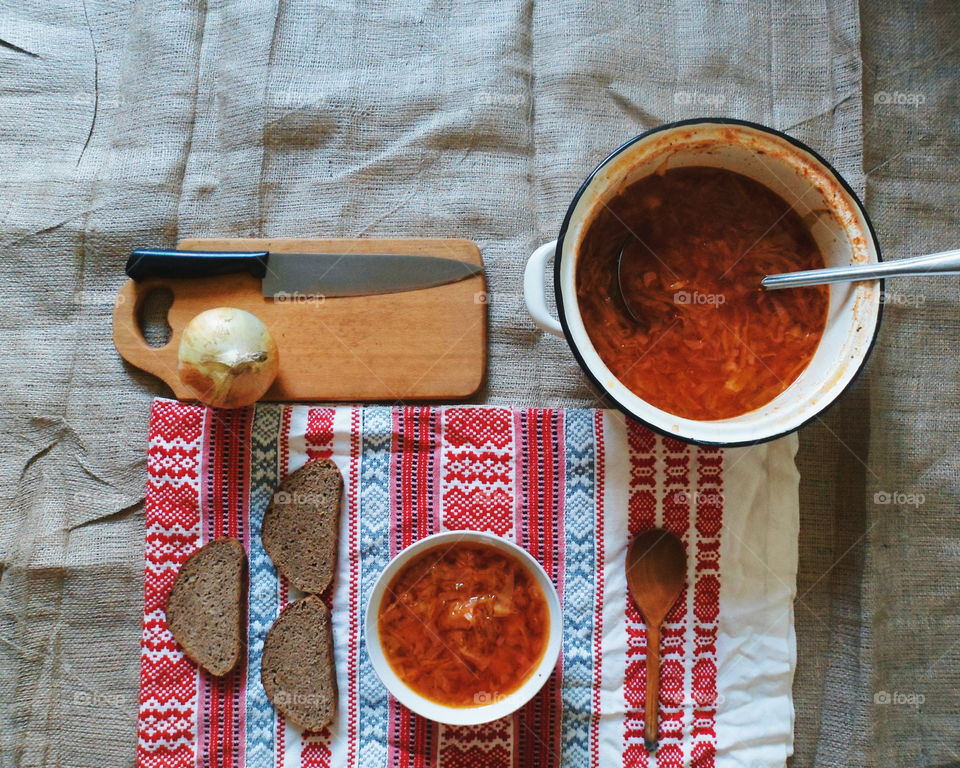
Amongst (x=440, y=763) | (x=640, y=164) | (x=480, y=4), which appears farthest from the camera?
(x=480, y=4)

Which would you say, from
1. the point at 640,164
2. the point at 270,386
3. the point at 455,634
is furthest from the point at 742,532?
the point at 270,386

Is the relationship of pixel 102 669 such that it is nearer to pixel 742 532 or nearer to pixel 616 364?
pixel 616 364

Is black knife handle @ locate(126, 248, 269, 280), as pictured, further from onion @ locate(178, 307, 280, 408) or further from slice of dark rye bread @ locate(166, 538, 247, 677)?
slice of dark rye bread @ locate(166, 538, 247, 677)

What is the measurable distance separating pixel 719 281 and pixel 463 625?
0.73 metres

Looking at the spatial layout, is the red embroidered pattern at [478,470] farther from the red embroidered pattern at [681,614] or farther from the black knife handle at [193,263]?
the black knife handle at [193,263]

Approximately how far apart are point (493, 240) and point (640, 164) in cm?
35

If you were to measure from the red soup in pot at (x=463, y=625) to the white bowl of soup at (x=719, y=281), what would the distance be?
1.33 feet

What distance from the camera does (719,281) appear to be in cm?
125

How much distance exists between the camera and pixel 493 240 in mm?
1453

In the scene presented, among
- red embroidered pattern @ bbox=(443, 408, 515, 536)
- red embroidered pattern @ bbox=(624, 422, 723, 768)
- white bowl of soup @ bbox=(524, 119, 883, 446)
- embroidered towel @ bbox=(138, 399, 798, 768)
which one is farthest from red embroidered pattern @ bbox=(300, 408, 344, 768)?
red embroidered pattern @ bbox=(624, 422, 723, 768)

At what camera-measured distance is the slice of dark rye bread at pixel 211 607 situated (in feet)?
4.46

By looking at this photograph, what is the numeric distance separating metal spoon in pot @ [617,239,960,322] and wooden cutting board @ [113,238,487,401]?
309mm

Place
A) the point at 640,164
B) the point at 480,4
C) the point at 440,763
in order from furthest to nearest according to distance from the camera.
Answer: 1. the point at 480,4
2. the point at 440,763
3. the point at 640,164

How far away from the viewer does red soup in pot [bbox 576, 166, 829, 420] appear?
124 centimetres
